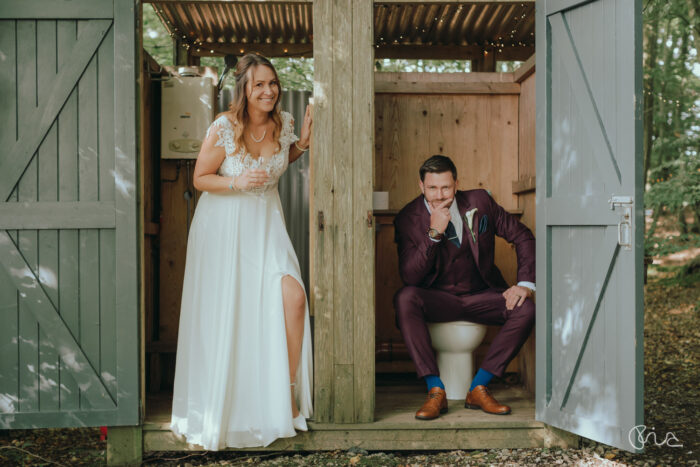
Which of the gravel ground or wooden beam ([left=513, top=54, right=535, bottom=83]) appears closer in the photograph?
the gravel ground

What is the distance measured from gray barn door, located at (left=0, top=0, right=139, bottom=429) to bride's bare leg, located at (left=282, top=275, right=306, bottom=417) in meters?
0.75

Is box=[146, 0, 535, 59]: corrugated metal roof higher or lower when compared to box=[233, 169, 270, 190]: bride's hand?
higher

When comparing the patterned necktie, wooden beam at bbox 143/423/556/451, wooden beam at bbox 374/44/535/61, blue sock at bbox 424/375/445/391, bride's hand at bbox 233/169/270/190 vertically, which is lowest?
wooden beam at bbox 143/423/556/451

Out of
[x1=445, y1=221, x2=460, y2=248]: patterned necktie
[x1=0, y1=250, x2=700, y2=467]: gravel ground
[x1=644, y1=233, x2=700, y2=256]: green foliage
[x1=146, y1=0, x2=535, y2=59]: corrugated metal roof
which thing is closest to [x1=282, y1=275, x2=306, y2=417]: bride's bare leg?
[x1=0, y1=250, x2=700, y2=467]: gravel ground

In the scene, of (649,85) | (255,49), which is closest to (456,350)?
(255,49)

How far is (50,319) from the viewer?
318 centimetres

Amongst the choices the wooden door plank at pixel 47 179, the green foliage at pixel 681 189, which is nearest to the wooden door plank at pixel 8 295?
the wooden door plank at pixel 47 179

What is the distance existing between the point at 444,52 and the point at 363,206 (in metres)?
2.13

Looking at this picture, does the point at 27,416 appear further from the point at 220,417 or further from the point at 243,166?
the point at 243,166

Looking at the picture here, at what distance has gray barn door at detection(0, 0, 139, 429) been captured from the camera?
317 cm

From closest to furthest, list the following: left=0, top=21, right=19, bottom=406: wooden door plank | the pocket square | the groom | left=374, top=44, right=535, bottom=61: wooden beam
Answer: left=0, top=21, right=19, bottom=406: wooden door plank → the groom → the pocket square → left=374, top=44, right=535, bottom=61: wooden beam

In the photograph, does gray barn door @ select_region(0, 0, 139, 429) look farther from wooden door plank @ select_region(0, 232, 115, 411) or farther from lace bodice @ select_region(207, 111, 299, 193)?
lace bodice @ select_region(207, 111, 299, 193)

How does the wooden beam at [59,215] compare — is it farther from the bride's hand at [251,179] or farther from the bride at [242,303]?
the bride's hand at [251,179]

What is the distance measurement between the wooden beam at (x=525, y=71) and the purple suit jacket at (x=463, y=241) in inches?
34.6
